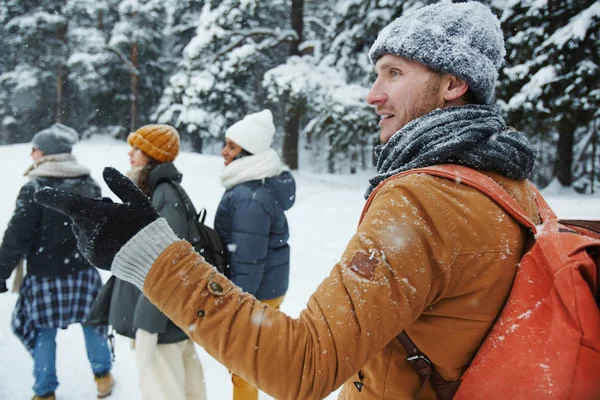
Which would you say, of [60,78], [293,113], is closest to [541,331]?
[293,113]

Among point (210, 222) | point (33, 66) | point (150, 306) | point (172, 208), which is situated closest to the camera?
point (150, 306)

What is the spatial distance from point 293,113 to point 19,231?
1079 centimetres

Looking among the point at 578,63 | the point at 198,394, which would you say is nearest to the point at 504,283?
the point at 198,394

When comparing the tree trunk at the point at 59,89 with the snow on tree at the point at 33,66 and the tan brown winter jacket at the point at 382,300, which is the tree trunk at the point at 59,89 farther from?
the tan brown winter jacket at the point at 382,300

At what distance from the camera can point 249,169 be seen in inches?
128

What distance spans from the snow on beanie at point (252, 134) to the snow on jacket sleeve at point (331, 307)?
245 cm

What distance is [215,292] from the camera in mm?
1010

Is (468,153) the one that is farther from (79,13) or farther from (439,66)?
(79,13)

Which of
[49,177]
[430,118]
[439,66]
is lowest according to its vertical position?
[49,177]

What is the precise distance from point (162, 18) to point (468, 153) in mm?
27171

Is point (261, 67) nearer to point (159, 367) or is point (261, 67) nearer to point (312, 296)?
point (159, 367)

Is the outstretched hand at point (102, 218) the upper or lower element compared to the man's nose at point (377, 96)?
lower

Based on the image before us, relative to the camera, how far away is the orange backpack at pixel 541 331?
89 cm

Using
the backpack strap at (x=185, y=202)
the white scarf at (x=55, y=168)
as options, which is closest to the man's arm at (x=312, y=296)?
the backpack strap at (x=185, y=202)
